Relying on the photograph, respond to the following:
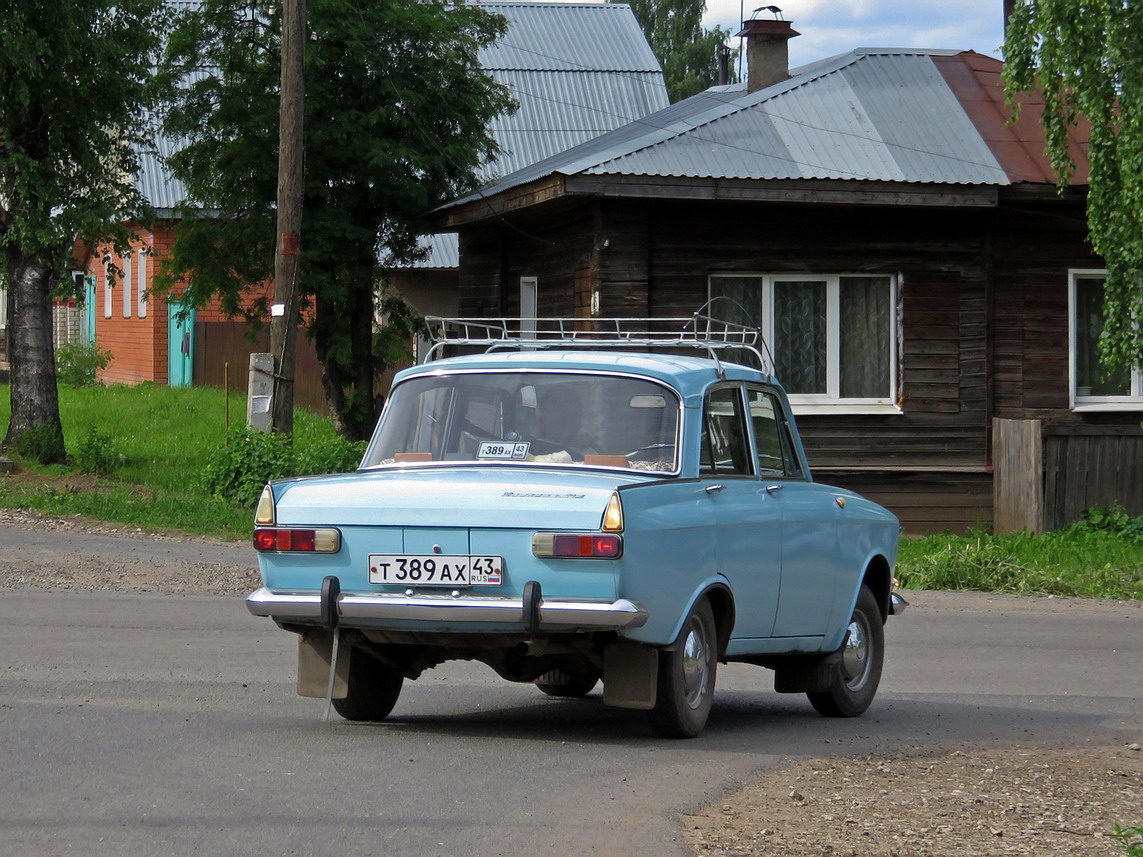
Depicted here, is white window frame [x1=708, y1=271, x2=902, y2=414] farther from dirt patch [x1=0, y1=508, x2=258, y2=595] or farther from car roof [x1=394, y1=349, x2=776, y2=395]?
car roof [x1=394, y1=349, x2=776, y2=395]

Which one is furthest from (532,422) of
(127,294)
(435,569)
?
(127,294)

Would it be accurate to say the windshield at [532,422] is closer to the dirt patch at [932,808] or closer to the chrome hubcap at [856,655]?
the dirt patch at [932,808]

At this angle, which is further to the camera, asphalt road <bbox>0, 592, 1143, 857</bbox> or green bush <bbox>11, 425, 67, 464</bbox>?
green bush <bbox>11, 425, 67, 464</bbox>

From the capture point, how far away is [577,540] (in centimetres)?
642

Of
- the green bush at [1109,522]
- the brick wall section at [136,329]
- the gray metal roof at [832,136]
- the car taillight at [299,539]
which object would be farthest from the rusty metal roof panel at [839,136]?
the brick wall section at [136,329]

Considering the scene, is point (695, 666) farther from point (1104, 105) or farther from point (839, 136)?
point (839, 136)

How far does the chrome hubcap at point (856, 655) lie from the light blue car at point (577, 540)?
31 mm

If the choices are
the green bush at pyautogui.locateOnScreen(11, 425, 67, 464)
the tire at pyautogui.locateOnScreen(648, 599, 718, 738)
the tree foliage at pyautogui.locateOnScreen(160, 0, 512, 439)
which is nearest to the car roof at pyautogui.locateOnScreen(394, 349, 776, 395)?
the tire at pyautogui.locateOnScreen(648, 599, 718, 738)

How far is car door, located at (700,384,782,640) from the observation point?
287 inches

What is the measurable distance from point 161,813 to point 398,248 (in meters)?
19.7

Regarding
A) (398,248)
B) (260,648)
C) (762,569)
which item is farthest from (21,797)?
(398,248)

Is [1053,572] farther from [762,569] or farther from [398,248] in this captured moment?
[398,248]

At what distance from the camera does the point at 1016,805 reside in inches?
237

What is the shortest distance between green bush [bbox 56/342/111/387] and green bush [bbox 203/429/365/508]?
2049 cm
